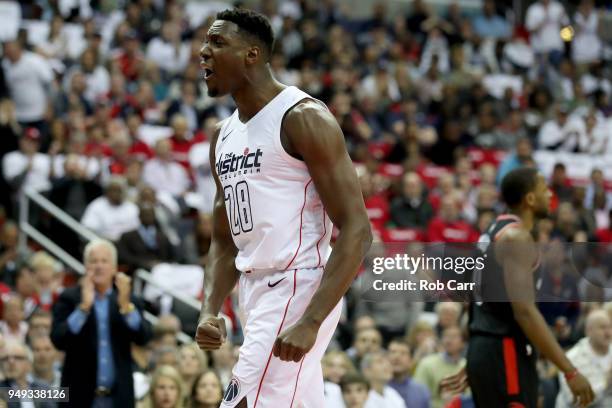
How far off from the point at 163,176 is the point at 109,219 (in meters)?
1.66

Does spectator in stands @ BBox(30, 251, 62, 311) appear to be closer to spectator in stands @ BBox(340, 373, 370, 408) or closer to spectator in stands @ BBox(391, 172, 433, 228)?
spectator in stands @ BBox(340, 373, 370, 408)

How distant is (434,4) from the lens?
23062mm

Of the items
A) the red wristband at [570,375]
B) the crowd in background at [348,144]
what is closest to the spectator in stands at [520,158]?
the crowd in background at [348,144]

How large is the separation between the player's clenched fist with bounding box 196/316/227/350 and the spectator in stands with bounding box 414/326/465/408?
16.4 feet

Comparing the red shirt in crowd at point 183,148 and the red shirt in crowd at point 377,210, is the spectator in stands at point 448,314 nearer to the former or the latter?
the red shirt in crowd at point 377,210

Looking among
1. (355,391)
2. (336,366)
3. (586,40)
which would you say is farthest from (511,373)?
(586,40)

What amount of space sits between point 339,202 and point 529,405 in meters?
2.43

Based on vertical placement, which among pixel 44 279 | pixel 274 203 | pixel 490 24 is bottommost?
pixel 44 279

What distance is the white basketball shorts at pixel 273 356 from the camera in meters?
4.85

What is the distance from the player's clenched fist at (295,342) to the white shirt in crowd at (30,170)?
9379 mm

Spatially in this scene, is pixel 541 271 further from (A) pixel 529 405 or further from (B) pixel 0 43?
(B) pixel 0 43

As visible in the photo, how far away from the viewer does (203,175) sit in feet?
48.4

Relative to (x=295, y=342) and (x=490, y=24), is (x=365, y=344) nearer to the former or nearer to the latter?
(x=295, y=342)

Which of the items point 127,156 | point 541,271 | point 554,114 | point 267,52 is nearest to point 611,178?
point 554,114
